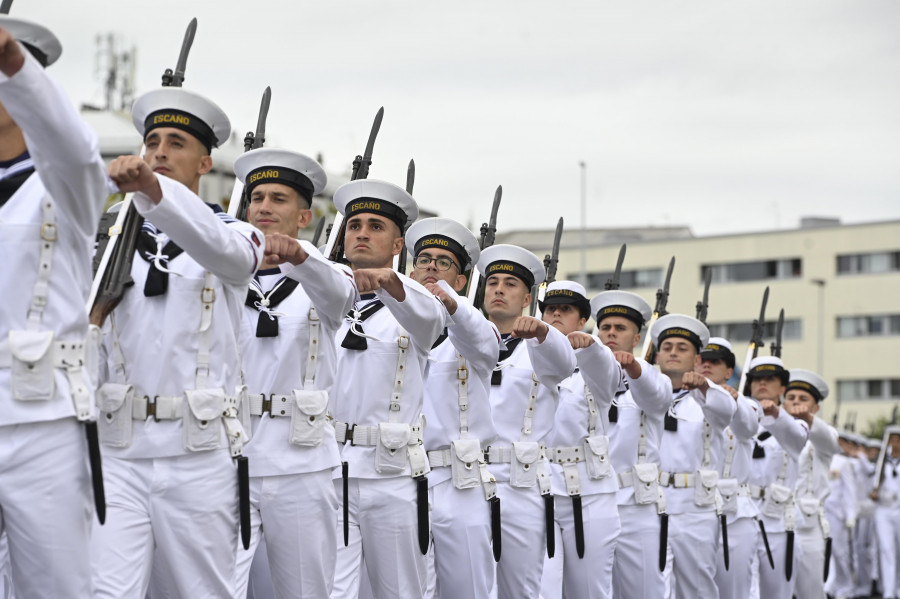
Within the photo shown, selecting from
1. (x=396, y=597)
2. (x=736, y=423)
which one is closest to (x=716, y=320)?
(x=736, y=423)

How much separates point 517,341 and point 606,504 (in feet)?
4.94

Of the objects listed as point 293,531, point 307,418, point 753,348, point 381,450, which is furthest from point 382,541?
point 753,348

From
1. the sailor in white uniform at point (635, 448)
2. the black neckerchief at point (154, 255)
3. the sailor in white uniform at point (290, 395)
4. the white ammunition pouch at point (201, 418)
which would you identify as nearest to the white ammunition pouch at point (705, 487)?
the sailor in white uniform at point (635, 448)

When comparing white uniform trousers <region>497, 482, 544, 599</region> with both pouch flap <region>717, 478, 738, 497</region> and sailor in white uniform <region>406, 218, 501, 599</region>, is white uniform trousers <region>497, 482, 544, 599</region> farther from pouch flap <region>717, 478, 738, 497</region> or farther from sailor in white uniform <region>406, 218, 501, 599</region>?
pouch flap <region>717, 478, 738, 497</region>

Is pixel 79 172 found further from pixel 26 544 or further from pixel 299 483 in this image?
pixel 299 483

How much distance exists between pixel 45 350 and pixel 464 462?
3.92 metres

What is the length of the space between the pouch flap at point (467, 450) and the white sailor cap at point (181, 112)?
284cm

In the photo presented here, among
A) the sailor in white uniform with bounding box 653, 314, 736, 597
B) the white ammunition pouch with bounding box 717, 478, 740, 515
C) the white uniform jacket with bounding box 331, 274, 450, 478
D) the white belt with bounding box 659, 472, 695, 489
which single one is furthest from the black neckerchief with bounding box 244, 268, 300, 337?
the white ammunition pouch with bounding box 717, 478, 740, 515

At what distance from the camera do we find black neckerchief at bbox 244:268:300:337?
6777mm

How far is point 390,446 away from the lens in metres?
7.39

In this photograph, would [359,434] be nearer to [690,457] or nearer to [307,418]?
[307,418]

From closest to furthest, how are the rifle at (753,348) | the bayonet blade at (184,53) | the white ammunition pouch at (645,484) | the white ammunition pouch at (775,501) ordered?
the bayonet blade at (184,53) → the white ammunition pouch at (645,484) → the white ammunition pouch at (775,501) → the rifle at (753,348)

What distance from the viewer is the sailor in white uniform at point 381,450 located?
24.4 ft

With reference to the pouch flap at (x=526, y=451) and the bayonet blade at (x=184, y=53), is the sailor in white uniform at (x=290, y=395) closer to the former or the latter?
the bayonet blade at (x=184, y=53)
